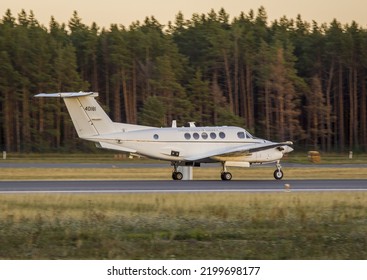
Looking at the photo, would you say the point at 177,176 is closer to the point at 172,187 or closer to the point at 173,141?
the point at 173,141

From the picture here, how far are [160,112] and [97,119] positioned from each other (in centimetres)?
4644

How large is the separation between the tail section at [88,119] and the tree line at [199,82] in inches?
1838

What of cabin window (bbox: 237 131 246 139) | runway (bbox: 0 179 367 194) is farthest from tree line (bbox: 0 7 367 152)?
runway (bbox: 0 179 367 194)

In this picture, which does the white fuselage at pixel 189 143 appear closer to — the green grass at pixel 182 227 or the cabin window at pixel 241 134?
the cabin window at pixel 241 134

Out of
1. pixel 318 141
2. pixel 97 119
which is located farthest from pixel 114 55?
pixel 97 119

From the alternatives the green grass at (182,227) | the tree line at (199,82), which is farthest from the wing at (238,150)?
the tree line at (199,82)

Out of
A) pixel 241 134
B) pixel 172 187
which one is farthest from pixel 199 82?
pixel 172 187

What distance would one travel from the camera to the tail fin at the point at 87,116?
40.0 metres

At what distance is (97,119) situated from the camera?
4006 centimetres

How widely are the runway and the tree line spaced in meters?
51.3

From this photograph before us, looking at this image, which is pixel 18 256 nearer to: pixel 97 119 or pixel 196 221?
pixel 196 221

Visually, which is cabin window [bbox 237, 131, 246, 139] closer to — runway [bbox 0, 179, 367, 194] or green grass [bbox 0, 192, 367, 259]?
runway [bbox 0, 179, 367, 194]

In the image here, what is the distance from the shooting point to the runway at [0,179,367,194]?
31.9 meters

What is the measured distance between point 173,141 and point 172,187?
7139 mm
